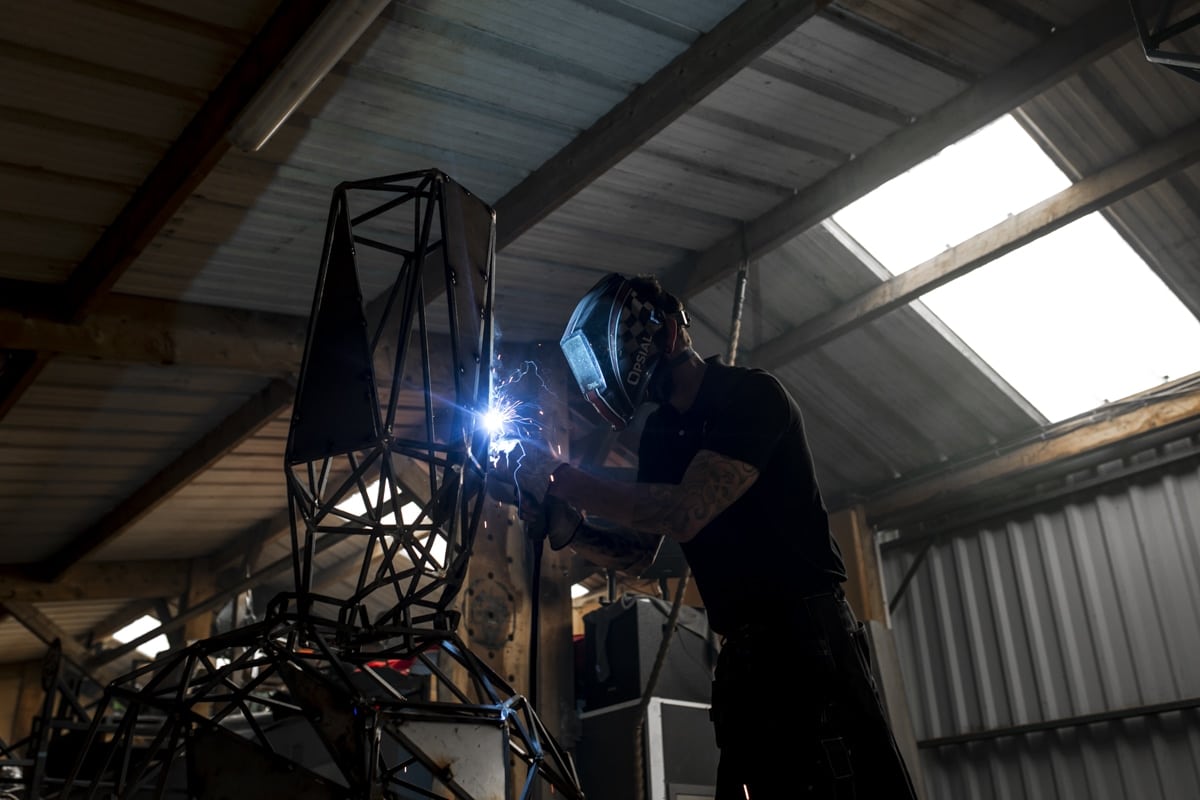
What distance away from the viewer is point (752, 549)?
95.7 inches

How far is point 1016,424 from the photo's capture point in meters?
6.89

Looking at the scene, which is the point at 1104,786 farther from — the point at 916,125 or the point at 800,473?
the point at 800,473

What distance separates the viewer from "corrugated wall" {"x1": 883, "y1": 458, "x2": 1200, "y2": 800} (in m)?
6.18

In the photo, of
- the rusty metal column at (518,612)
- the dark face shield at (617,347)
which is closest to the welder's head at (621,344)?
the dark face shield at (617,347)

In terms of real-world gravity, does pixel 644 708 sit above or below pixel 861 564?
below

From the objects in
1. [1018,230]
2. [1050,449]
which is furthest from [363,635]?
[1050,449]

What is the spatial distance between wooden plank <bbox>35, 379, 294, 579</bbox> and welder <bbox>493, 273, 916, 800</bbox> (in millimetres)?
4092

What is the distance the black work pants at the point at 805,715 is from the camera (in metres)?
2.22

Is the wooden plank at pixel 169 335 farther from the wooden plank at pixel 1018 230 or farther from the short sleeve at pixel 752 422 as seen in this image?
the short sleeve at pixel 752 422

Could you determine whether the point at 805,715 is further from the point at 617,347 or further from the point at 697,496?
the point at 617,347

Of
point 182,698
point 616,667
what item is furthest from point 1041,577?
point 182,698

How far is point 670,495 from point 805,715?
1.77 feet

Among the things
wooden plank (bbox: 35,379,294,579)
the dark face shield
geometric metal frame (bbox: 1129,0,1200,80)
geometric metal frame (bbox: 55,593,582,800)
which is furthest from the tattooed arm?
wooden plank (bbox: 35,379,294,579)

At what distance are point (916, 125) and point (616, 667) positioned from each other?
10.2 feet
